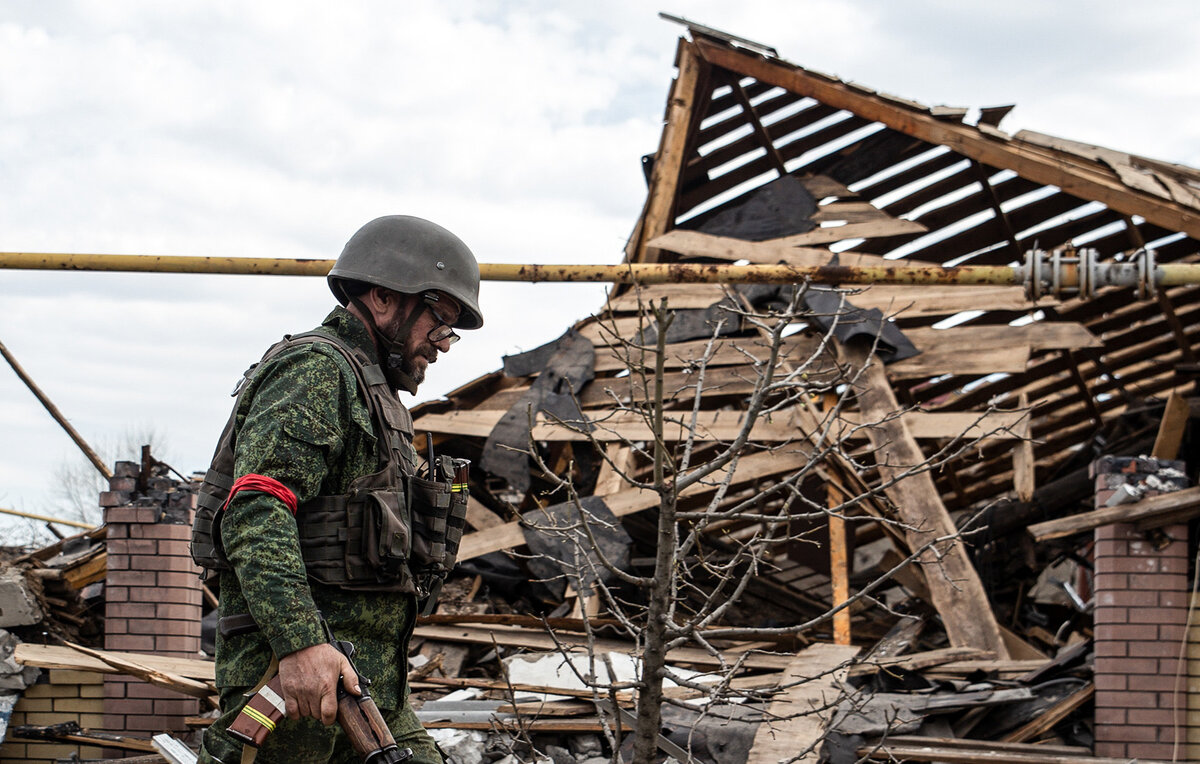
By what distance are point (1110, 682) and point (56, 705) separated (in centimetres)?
595

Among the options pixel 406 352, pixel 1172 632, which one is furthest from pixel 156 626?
pixel 1172 632

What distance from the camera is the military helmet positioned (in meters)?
3.19

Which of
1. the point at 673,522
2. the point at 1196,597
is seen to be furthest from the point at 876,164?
the point at 673,522

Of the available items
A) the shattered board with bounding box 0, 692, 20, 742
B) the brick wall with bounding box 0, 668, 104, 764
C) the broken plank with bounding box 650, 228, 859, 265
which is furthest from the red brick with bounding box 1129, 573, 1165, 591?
the shattered board with bounding box 0, 692, 20, 742

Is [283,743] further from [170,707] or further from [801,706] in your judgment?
[170,707]

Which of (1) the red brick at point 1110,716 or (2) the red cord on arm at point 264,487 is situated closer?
(2) the red cord on arm at point 264,487

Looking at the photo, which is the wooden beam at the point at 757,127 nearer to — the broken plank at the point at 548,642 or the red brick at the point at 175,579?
the broken plank at the point at 548,642

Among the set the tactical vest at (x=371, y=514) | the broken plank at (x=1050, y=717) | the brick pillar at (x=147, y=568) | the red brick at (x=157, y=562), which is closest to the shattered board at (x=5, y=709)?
the brick pillar at (x=147, y=568)

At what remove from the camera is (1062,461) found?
36.7 ft

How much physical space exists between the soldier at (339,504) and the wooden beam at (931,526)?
3928mm

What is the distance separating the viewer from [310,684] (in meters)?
2.61

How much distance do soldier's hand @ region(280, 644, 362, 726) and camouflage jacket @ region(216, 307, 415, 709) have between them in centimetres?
3

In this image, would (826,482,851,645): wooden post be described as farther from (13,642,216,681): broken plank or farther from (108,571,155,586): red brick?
(108,571,155,586): red brick

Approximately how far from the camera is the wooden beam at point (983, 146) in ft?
24.3
